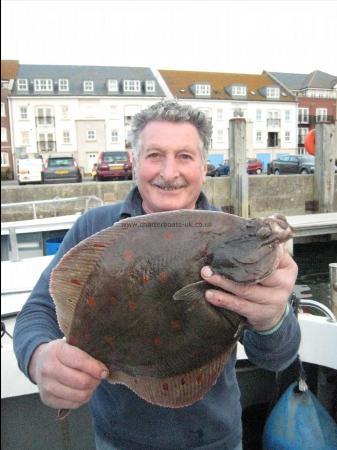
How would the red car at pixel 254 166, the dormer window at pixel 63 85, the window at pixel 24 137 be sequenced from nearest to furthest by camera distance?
1. the red car at pixel 254 166
2. the window at pixel 24 137
3. the dormer window at pixel 63 85

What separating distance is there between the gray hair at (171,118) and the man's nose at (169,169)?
150mm

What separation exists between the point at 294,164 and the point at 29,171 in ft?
46.6

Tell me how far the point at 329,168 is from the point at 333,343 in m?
11.6

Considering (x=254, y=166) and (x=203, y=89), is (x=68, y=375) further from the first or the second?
(x=203, y=89)

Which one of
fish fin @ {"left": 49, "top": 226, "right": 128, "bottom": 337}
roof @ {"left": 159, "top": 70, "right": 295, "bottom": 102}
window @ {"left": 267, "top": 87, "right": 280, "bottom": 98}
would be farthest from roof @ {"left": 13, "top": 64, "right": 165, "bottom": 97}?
fish fin @ {"left": 49, "top": 226, "right": 128, "bottom": 337}

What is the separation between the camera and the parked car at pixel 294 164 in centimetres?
→ 2142

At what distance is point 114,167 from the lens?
19359mm

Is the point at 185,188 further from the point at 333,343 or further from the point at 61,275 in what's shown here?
the point at 333,343

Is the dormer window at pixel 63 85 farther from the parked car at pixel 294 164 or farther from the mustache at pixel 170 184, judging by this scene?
the mustache at pixel 170 184

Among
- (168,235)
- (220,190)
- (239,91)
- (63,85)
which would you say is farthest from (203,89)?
(168,235)

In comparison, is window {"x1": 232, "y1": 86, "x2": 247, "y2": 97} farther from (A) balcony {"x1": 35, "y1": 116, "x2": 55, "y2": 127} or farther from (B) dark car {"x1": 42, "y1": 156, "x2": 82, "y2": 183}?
(A) balcony {"x1": 35, "y1": 116, "x2": 55, "y2": 127}

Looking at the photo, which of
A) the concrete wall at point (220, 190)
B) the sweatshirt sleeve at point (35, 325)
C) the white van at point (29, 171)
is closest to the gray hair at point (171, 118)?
the sweatshirt sleeve at point (35, 325)

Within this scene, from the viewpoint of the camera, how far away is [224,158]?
63.7 ft

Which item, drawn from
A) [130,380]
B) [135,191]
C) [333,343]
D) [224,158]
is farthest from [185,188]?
[224,158]
